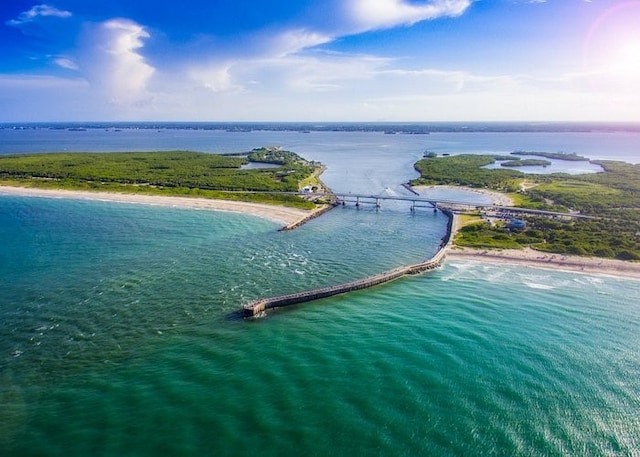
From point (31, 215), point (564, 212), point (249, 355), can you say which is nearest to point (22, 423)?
point (249, 355)

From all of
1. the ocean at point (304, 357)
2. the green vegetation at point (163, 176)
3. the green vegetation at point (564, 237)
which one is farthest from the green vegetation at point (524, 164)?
the ocean at point (304, 357)

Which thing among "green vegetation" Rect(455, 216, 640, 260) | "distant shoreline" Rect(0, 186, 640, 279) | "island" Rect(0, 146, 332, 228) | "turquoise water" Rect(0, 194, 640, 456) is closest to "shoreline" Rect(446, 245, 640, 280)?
"distant shoreline" Rect(0, 186, 640, 279)

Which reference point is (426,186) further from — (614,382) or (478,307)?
(614,382)

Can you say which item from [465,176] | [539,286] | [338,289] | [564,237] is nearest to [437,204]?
[564,237]

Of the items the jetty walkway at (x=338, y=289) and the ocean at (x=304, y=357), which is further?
the jetty walkway at (x=338, y=289)

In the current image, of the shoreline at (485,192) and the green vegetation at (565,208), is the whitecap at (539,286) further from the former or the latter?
the shoreline at (485,192)

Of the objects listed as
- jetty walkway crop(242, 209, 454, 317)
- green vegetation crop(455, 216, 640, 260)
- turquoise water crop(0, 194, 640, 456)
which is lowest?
turquoise water crop(0, 194, 640, 456)

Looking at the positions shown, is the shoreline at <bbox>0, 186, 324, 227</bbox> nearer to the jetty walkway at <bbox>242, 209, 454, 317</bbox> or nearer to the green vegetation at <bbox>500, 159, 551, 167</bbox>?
the jetty walkway at <bbox>242, 209, 454, 317</bbox>
